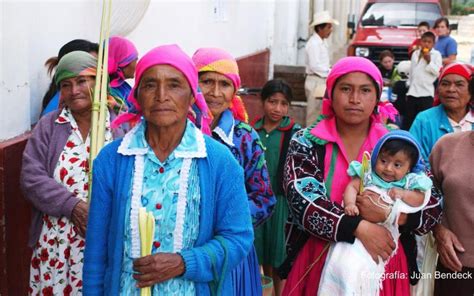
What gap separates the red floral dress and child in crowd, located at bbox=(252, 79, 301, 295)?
1951 millimetres

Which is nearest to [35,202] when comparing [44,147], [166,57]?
[44,147]

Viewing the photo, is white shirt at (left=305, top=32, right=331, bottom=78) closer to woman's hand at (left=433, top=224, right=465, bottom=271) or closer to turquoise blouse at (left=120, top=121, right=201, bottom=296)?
woman's hand at (left=433, top=224, right=465, bottom=271)

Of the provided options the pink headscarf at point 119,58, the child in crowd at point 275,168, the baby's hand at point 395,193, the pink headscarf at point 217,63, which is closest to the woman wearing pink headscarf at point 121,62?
the pink headscarf at point 119,58

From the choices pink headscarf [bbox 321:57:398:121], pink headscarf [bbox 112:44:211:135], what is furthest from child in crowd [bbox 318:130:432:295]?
pink headscarf [bbox 112:44:211:135]

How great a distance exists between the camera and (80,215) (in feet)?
10.4

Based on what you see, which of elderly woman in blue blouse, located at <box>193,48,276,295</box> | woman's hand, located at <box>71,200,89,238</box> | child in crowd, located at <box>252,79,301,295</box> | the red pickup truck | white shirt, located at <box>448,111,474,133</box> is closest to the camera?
woman's hand, located at <box>71,200,89,238</box>

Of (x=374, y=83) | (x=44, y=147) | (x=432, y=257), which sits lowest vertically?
(x=432, y=257)

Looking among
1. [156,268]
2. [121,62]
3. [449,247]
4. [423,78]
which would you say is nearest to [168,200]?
[156,268]

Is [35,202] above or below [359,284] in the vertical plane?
above

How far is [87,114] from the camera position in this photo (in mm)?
3420

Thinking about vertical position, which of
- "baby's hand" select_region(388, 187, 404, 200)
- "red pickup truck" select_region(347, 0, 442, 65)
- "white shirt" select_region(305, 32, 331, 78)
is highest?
"red pickup truck" select_region(347, 0, 442, 65)

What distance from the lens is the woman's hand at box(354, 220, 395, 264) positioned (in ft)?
9.14

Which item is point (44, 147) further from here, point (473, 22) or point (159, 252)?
point (473, 22)

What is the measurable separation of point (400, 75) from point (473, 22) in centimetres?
2694
